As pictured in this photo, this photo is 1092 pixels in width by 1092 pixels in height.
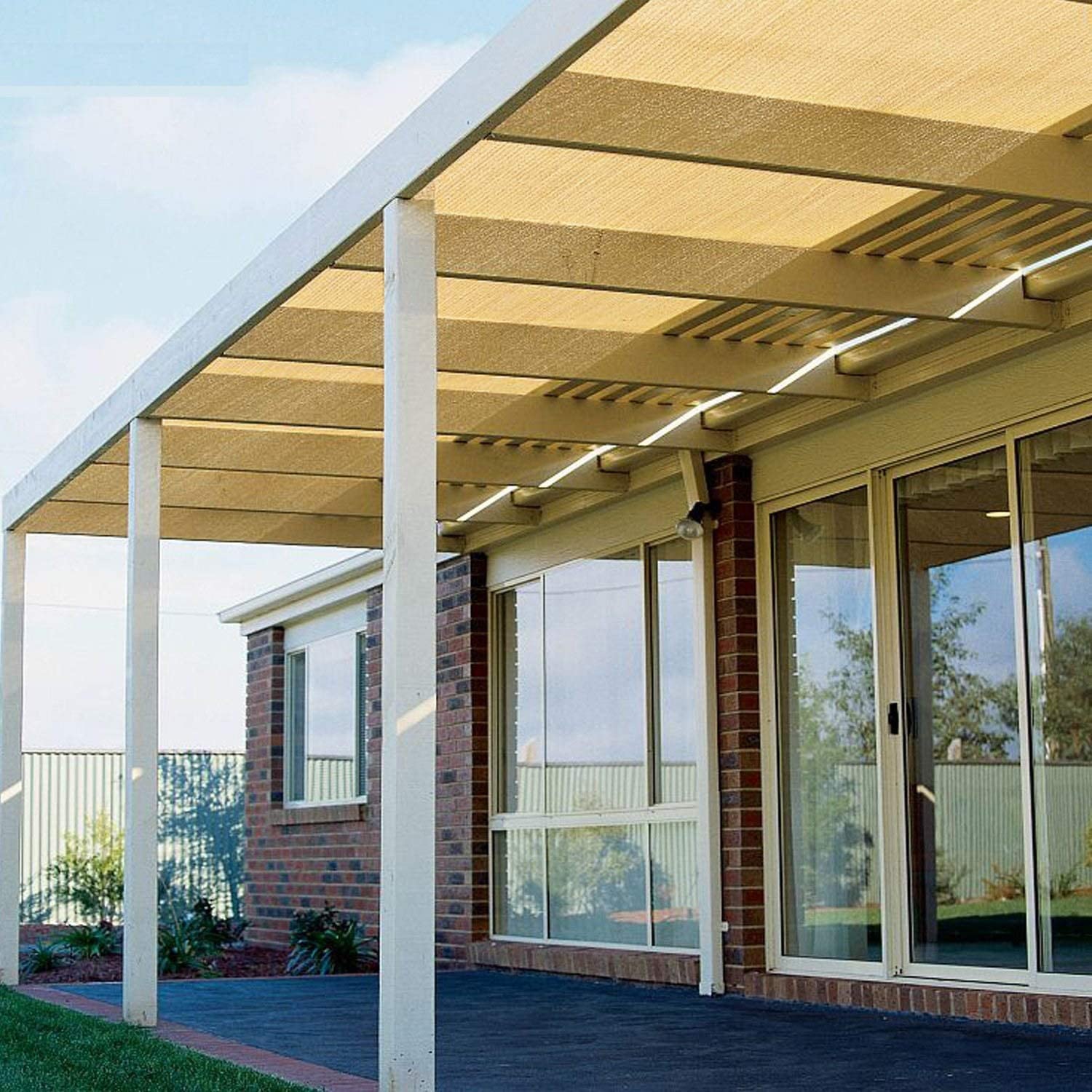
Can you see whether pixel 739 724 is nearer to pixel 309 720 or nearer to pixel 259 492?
pixel 259 492

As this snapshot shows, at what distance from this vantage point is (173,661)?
34281 mm

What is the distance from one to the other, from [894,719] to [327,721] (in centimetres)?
808

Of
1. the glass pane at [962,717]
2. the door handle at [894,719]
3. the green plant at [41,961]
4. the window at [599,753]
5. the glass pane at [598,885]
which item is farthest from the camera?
the green plant at [41,961]

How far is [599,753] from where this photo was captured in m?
11.6

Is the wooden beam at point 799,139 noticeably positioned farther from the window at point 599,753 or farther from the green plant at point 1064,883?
the window at point 599,753

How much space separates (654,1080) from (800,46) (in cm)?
353

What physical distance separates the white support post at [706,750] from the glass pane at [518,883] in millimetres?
2368

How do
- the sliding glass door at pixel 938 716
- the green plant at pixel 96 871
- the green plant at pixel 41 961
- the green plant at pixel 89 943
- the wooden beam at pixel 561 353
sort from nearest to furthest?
the wooden beam at pixel 561 353 < the sliding glass door at pixel 938 716 < the green plant at pixel 41 961 < the green plant at pixel 89 943 < the green plant at pixel 96 871

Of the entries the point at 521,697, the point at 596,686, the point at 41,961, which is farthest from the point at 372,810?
the point at 596,686

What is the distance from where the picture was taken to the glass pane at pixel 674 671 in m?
10.6

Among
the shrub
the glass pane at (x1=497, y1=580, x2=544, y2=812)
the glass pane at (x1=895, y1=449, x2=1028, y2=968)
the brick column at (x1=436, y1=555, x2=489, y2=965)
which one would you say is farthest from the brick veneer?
the glass pane at (x1=895, y1=449, x2=1028, y2=968)

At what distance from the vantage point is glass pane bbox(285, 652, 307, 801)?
16.6m

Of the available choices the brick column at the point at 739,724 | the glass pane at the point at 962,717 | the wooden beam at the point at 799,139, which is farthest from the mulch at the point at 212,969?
the wooden beam at the point at 799,139


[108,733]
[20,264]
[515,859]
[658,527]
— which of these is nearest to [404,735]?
[658,527]
